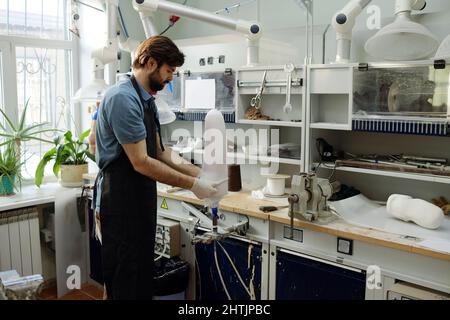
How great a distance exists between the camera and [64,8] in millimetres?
3445

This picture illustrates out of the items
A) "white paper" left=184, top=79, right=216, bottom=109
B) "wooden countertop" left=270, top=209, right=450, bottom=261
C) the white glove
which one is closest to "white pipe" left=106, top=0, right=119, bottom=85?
"white paper" left=184, top=79, right=216, bottom=109

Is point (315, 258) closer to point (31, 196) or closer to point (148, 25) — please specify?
point (148, 25)

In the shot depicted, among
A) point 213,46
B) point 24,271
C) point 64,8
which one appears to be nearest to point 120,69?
point 64,8

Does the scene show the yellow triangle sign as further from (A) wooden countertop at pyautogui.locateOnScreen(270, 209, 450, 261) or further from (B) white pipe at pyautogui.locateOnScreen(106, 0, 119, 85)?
(B) white pipe at pyautogui.locateOnScreen(106, 0, 119, 85)

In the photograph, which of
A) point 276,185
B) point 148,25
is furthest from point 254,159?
point 148,25

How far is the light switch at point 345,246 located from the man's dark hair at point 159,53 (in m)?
1.08

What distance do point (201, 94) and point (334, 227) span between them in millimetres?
1309

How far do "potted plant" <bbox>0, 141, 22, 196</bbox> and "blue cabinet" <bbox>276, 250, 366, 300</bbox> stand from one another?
6.39 ft

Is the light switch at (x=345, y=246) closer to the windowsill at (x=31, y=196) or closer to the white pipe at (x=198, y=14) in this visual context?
the white pipe at (x=198, y=14)

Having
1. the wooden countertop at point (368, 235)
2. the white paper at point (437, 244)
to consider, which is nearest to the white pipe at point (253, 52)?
the wooden countertop at point (368, 235)

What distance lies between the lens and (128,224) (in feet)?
6.29

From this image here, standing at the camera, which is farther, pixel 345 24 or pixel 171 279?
pixel 171 279
